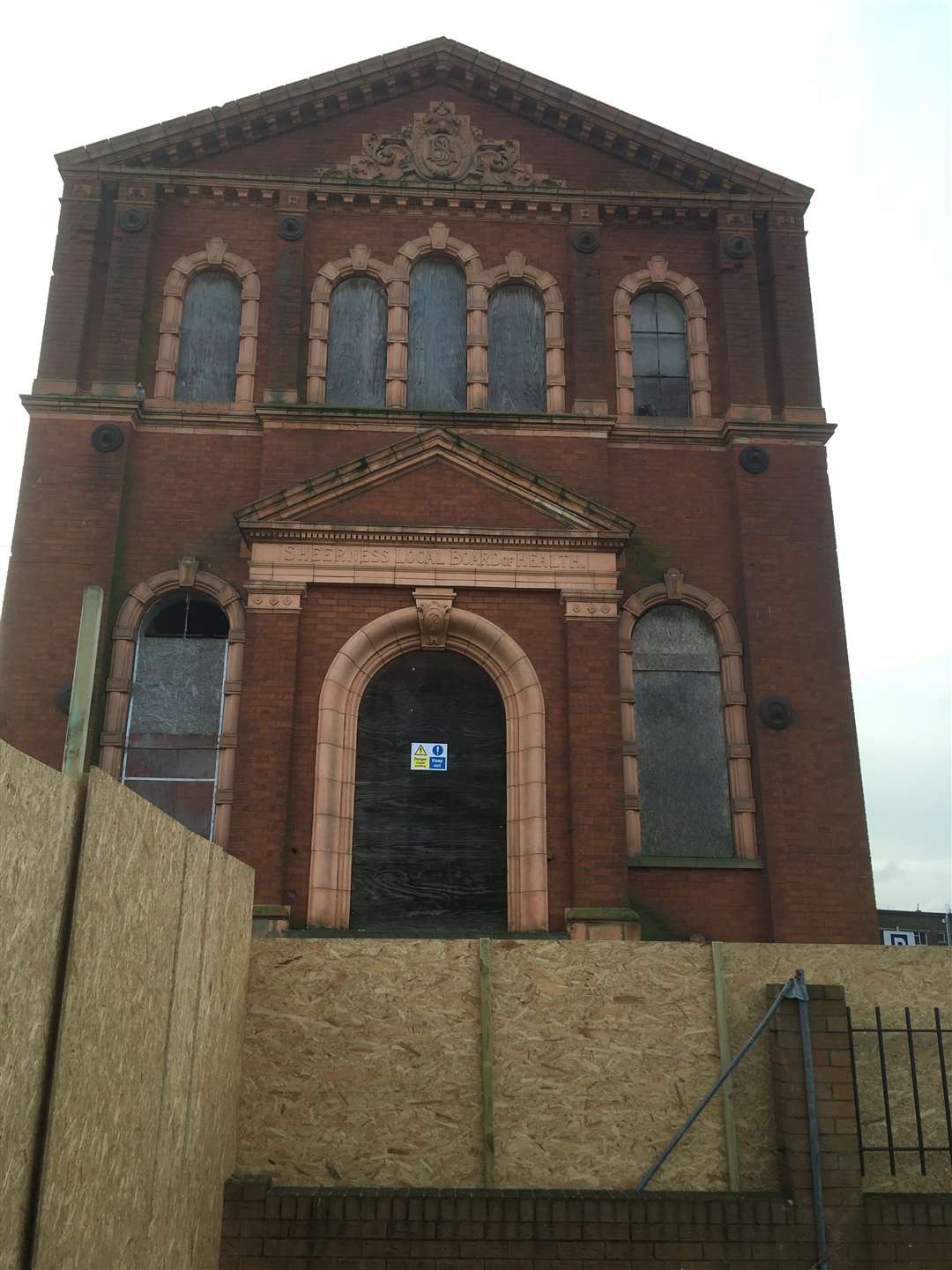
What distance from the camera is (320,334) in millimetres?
17469

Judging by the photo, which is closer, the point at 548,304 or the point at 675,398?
the point at 675,398

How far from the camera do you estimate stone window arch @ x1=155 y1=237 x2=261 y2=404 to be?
17156mm

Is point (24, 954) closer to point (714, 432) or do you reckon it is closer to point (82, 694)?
point (82, 694)

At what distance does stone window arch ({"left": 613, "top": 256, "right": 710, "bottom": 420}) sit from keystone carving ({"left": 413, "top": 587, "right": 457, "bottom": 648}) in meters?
4.24

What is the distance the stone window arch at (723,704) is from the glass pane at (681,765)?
0.13 m

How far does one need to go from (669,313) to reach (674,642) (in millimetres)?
5438

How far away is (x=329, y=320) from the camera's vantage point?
58.0 feet

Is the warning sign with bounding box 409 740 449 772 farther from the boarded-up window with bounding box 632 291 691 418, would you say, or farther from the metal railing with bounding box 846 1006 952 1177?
the metal railing with bounding box 846 1006 952 1177

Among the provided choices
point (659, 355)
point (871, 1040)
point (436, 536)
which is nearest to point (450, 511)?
point (436, 536)

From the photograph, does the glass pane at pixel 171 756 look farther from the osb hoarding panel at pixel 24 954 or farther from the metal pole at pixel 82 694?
the osb hoarding panel at pixel 24 954

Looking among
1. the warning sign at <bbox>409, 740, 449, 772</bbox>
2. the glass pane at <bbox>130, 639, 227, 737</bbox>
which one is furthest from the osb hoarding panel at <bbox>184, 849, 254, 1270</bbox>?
the glass pane at <bbox>130, 639, 227, 737</bbox>

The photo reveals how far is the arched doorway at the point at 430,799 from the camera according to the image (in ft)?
47.8

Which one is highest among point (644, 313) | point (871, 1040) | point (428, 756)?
point (644, 313)

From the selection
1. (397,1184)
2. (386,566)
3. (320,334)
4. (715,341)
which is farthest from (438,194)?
(397,1184)
